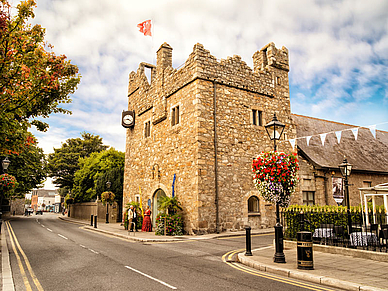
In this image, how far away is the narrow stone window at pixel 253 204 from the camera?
1731 cm

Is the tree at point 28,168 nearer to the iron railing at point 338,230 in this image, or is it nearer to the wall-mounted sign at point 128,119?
the wall-mounted sign at point 128,119

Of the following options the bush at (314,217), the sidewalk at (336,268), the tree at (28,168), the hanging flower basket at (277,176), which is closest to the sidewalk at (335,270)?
the sidewalk at (336,268)

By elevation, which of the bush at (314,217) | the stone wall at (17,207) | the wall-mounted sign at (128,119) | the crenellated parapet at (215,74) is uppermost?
the crenellated parapet at (215,74)

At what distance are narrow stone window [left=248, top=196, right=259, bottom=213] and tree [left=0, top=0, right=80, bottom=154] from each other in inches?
471

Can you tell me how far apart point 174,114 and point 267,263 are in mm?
12362

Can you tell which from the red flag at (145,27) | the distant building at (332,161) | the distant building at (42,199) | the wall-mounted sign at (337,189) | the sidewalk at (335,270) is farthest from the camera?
the distant building at (42,199)

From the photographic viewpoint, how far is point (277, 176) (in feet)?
28.8

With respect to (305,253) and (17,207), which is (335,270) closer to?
(305,253)

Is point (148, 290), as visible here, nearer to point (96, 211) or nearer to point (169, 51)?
point (169, 51)

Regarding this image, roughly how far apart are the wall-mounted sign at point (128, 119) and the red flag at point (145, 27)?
279 inches

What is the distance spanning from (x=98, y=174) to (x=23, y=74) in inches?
966

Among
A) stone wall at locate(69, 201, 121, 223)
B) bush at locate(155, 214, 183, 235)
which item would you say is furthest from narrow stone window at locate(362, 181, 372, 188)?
stone wall at locate(69, 201, 121, 223)

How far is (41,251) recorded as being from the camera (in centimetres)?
1055

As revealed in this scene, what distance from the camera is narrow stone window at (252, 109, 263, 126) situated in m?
18.4
